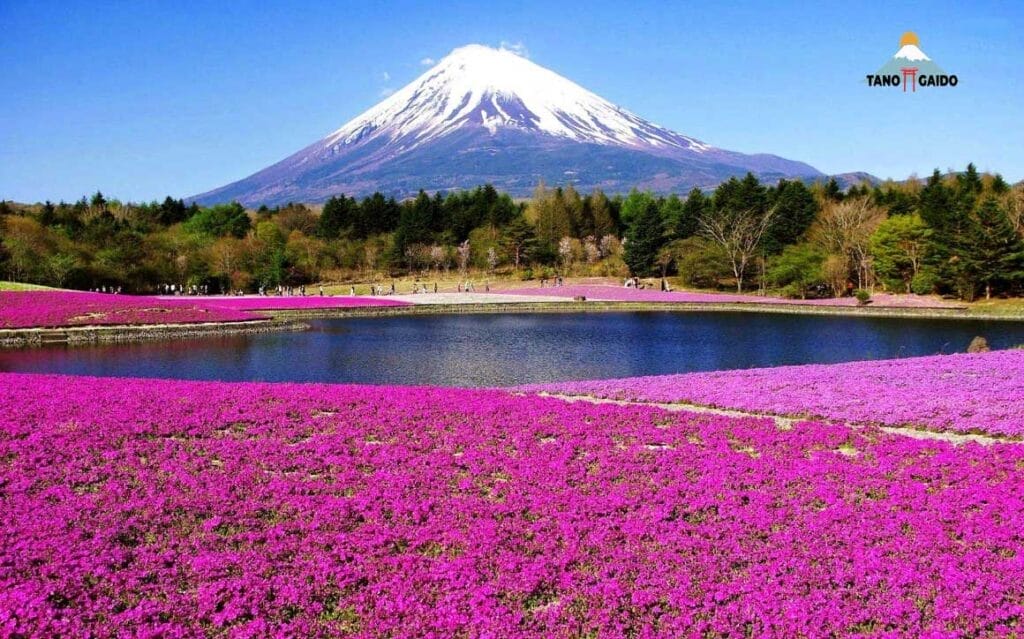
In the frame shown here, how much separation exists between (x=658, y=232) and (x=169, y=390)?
6674 cm

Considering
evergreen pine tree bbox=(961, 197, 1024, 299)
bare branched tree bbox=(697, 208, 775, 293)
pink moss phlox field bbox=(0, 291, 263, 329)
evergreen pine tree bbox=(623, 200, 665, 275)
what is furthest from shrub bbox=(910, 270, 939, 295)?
pink moss phlox field bbox=(0, 291, 263, 329)

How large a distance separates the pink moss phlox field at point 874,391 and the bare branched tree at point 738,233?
52664mm

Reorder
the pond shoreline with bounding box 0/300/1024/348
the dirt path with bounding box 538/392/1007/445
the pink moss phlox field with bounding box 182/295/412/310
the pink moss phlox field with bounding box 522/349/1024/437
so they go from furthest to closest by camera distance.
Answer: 1. the pink moss phlox field with bounding box 182/295/412/310
2. the pond shoreline with bounding box 0/300/1024/348
3. the pink moss phlox field with bounding box 522/349/1024/437
4. the dirt path with bounding box 538/392/1007/445

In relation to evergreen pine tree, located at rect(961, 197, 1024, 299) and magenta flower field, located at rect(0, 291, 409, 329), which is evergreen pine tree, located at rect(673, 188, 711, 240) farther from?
magenta flower field, located at rect(0, 291, 409, 329)

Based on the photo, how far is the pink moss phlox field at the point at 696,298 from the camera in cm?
5772

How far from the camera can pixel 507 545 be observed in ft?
27.0

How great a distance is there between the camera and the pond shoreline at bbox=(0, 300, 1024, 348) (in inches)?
1494

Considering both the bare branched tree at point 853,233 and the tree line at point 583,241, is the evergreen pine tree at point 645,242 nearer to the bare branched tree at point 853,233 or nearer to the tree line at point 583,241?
the tree line at point 583,241

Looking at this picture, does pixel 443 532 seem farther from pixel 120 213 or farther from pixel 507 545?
pixel 120 213

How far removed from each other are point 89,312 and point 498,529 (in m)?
40.6

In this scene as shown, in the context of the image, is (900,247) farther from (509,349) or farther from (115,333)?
(115,333)

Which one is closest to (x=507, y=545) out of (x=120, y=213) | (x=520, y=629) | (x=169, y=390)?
(x=520, y=629)

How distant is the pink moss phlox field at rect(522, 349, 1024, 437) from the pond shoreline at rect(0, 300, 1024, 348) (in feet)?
90.8

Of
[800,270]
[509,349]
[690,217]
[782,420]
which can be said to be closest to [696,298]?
[800,270]
